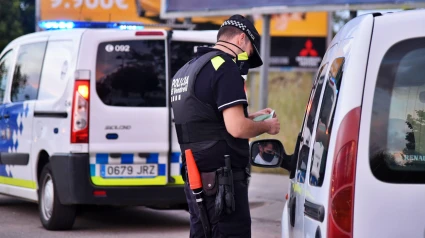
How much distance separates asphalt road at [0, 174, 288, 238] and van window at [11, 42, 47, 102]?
136 cm

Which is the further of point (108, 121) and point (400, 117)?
point (108, 121)

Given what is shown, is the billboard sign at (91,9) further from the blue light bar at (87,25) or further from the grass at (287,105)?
the blue light bar at (87,25)

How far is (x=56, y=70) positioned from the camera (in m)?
9.33

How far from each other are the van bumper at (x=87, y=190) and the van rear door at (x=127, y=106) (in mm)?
66

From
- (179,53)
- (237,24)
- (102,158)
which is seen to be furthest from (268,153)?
(179,53)

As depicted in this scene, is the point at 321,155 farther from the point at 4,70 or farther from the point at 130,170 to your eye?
the point at 4,70

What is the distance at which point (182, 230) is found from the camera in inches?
378

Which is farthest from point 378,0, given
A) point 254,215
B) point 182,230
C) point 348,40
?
point 348,40

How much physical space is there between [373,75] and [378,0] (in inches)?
362

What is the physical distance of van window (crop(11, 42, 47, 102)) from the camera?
9.80 meters

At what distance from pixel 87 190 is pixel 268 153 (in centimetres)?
428

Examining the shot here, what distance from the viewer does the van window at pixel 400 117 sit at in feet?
12.0

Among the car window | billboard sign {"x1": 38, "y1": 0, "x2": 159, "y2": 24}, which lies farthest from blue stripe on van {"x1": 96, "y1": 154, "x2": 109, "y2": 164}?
billboard sign {"x1": 38, "y1": 0, "x2": 159, "y2": 24}

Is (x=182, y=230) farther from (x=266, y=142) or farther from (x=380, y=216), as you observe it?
(x=380, y=216)
